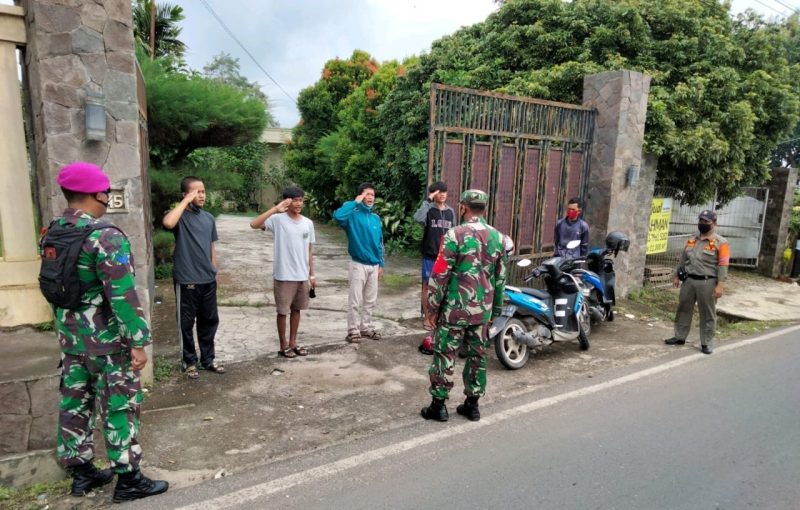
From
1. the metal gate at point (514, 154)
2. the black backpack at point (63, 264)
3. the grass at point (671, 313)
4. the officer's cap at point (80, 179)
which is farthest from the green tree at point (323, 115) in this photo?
the black backpack at point (63, 264)

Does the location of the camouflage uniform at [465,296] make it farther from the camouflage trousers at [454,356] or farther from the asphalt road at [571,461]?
the asphalt road at [571,461]

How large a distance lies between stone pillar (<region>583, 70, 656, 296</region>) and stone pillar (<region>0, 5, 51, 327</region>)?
7.58 meters

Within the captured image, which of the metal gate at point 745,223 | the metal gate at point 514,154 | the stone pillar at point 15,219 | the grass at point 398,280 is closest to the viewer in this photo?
the stone pillar at point 15,219

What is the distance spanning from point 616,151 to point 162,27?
11467mm

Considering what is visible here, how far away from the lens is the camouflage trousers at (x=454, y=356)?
13.9ft

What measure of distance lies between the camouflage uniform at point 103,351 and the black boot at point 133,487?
0.19ft

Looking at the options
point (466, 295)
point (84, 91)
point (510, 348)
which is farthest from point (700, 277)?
point (84, 91)

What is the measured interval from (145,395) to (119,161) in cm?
195

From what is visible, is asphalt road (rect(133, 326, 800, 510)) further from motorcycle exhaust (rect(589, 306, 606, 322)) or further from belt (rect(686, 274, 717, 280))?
motorcycle exhaust (rect(589, 306, 606, 322))

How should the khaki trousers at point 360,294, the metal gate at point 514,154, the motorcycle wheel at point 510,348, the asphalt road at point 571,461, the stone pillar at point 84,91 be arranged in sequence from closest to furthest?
1. the asphalt road at point 571,461
2. the stone pillar at point 84,91
3. the motorcycle wheel at point 510,348
4. the khaki trousers at point 360,294
5. the metal gate at point 514,154

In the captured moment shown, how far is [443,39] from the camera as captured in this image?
13008mm

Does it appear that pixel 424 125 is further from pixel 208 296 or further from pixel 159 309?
pixel 208 296

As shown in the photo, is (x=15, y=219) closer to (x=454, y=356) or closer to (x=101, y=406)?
(x=101, y=406)

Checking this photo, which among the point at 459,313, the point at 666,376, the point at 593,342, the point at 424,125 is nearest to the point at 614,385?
the point at 666,376
